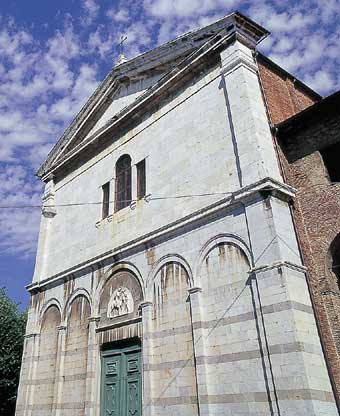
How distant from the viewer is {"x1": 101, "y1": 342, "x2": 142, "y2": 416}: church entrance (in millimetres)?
10000

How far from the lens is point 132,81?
1440 cm

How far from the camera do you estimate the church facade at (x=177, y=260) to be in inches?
309

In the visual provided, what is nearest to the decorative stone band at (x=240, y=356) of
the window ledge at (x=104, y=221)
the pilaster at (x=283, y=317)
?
the pilaster at (x=283, y=317)

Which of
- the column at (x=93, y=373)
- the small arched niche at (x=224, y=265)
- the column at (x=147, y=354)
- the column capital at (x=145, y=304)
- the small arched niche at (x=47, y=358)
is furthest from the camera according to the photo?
the small arched niche at (x=47, y=358)

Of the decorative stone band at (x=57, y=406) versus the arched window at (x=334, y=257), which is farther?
the decorative stone band at (x=57, y=406)

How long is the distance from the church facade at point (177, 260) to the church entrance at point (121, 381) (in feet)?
0.14

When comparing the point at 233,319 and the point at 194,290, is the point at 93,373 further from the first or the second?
the point at 233,319

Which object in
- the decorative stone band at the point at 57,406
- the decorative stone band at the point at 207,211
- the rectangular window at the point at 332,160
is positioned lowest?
the decorative stone band at the point at 57,406

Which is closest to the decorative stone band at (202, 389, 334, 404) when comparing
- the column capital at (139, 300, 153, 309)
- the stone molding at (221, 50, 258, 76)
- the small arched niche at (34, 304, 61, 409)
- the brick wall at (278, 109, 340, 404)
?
the brick wall at (278, 109, 340, 404)

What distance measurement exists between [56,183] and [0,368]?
8312 mm

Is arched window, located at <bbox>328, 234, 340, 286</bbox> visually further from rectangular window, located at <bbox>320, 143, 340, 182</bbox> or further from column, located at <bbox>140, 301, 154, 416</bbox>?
column, located at <bbox>140, 301, 154, 416</bbox>

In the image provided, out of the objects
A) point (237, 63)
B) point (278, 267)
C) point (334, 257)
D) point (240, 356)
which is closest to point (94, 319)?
point (240, 356)

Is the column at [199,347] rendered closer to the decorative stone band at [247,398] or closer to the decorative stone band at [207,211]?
the decorative stone band at [247,398]

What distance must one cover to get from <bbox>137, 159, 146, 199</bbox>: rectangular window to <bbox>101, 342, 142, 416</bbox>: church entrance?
14.0 ft
